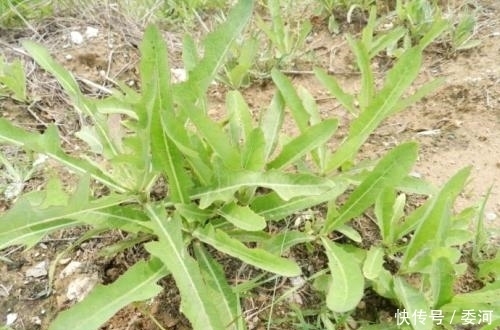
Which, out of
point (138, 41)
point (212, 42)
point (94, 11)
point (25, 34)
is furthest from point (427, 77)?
point (25, 34)

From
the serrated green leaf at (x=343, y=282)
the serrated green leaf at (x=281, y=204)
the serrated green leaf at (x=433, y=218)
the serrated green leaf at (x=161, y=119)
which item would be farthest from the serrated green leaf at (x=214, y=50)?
the serrated green leaf at (x=433, y=218)

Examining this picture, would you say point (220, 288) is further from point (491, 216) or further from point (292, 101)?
point (491, 216)

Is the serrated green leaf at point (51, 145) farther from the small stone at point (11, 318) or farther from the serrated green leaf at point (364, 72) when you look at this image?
the serrated green leaf at point (364, 72)

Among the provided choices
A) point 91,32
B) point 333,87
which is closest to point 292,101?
point 333,87

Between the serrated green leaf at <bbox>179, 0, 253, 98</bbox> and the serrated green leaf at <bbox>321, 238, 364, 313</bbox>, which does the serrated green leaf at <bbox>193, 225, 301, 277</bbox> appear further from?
the serrated green leaf at <bbox>179, 0, 253, 98</bbox>

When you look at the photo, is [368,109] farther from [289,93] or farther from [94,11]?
[94,11]

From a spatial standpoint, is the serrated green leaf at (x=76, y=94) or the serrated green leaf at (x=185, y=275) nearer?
the serrated green leaf at (x=185, y=275)
